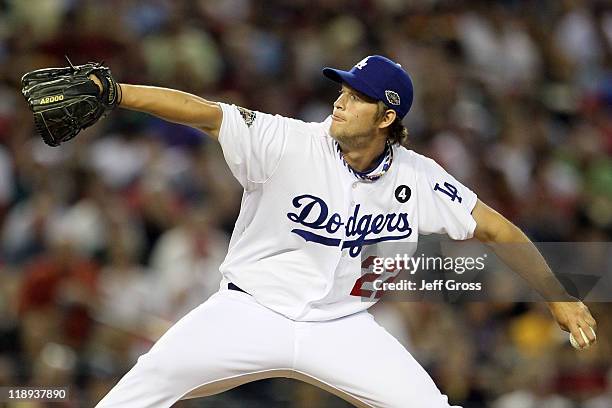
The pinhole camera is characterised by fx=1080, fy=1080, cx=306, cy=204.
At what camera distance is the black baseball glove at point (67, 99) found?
3.93 metres

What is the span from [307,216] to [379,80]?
624mm

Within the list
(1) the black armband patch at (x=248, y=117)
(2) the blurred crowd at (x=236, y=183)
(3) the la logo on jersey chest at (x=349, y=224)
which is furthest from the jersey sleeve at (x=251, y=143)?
(2) the blurred crowd at (x=236, y=183)

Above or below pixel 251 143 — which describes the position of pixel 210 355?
below

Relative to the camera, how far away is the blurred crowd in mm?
6438

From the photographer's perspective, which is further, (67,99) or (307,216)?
(307,216)

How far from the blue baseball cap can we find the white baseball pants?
3.08 feet

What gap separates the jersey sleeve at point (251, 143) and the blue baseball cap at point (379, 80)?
0.33 m

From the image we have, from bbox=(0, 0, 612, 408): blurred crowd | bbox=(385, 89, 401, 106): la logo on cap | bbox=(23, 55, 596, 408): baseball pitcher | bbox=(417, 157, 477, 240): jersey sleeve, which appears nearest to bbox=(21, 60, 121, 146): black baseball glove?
bbox=(23, 55, 596, 408): baseball pitcher

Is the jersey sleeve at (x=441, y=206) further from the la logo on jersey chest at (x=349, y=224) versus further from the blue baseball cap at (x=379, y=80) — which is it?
the blue baseball cap at (x=379, y=80)

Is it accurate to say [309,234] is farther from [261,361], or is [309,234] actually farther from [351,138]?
[261,361]

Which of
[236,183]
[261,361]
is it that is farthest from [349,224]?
[236,183]

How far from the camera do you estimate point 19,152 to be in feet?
24.3

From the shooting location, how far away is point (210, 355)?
409cm

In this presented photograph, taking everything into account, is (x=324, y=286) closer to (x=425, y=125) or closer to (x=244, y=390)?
(x=244, y=390)
